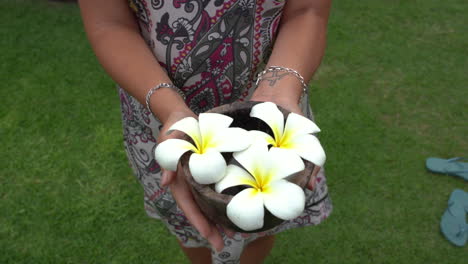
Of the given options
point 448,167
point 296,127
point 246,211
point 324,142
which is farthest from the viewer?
point 324,142

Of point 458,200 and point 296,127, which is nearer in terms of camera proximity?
point 296,127

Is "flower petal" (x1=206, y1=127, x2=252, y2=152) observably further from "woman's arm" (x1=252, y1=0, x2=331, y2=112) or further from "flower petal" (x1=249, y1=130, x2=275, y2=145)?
"woman's arm" (x1=252, y1=0, x2=331, y2=112)

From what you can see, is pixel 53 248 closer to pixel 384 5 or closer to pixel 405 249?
pixel 405 249

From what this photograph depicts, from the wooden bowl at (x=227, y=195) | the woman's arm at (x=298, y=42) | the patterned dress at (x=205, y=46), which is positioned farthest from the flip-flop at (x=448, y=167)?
the wooden bowl at (x=227, y=195)

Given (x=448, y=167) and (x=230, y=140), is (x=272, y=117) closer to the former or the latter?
(x=230, y=140)

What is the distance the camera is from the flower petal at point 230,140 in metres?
0.73

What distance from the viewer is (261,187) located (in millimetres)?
736

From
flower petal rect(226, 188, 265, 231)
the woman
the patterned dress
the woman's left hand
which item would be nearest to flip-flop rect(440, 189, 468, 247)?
the patterned dress

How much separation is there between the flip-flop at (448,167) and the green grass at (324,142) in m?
0.04

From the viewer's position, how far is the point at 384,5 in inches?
132

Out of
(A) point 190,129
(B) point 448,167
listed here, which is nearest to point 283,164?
(A) point 190,129

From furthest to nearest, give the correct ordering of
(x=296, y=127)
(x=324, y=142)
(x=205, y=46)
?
(x=324, y=142)
(x=205, y=46)
(x=296, y=127)

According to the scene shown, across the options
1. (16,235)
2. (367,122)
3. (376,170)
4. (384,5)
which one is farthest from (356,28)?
(16,235)

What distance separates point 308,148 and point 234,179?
13 cm
